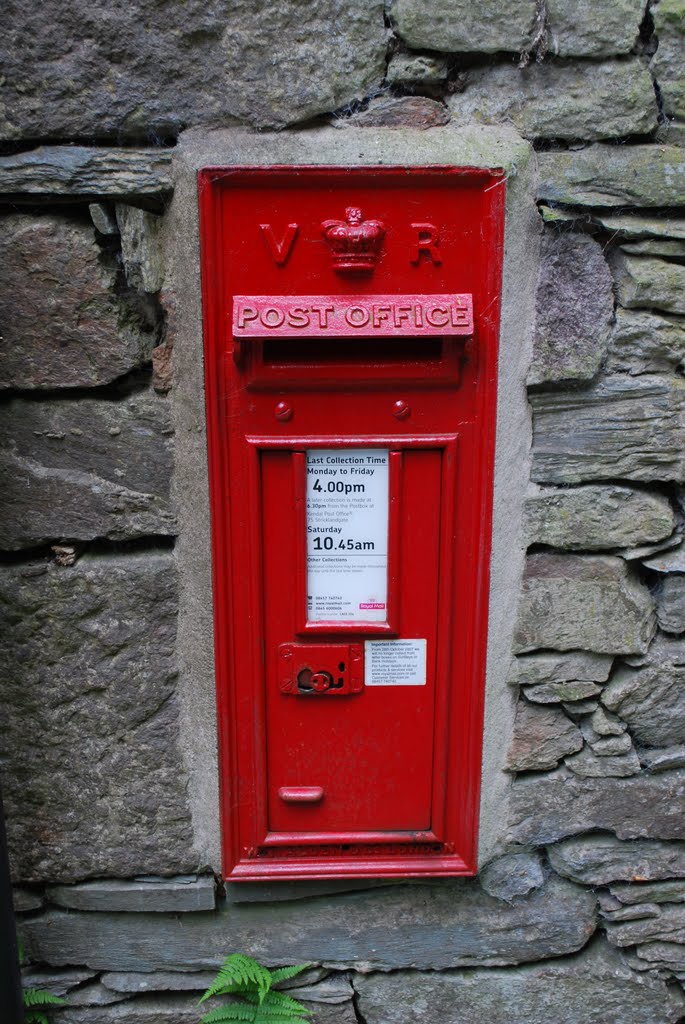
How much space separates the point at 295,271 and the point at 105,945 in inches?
60.0

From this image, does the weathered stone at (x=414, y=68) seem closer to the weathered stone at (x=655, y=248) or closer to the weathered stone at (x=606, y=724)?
the weathered stone at (x=655, y=248)

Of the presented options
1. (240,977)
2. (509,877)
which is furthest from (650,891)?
(240,977)

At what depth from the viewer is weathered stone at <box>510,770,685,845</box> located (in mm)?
→ 1684

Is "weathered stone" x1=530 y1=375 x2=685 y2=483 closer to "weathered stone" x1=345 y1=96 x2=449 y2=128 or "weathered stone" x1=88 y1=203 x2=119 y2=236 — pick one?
"weathered stone" x1=345 y1=96 x2=449 y2=128

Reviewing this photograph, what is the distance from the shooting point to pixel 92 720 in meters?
1.63

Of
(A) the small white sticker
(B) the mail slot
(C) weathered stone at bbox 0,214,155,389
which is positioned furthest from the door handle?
(C) weathered stone at bbox 0,214,155,389

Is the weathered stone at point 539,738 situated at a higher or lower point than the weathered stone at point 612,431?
lower

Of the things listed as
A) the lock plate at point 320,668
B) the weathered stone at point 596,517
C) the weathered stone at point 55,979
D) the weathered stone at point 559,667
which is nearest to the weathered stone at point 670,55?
the weathered stone at point 596,517

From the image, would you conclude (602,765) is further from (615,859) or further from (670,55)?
(670,55)

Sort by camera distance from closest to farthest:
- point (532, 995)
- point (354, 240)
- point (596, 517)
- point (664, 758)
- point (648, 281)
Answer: point (354, 240) < point (648, 281) < point (596, 517) < point (664, 758) < point (532, 995)

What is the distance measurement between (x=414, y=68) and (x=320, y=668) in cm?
114

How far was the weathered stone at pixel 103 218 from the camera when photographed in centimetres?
141

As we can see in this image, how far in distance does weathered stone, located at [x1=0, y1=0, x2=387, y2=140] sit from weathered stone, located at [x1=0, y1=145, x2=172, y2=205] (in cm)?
4

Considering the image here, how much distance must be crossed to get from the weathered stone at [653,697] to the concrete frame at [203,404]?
0.75 feet
